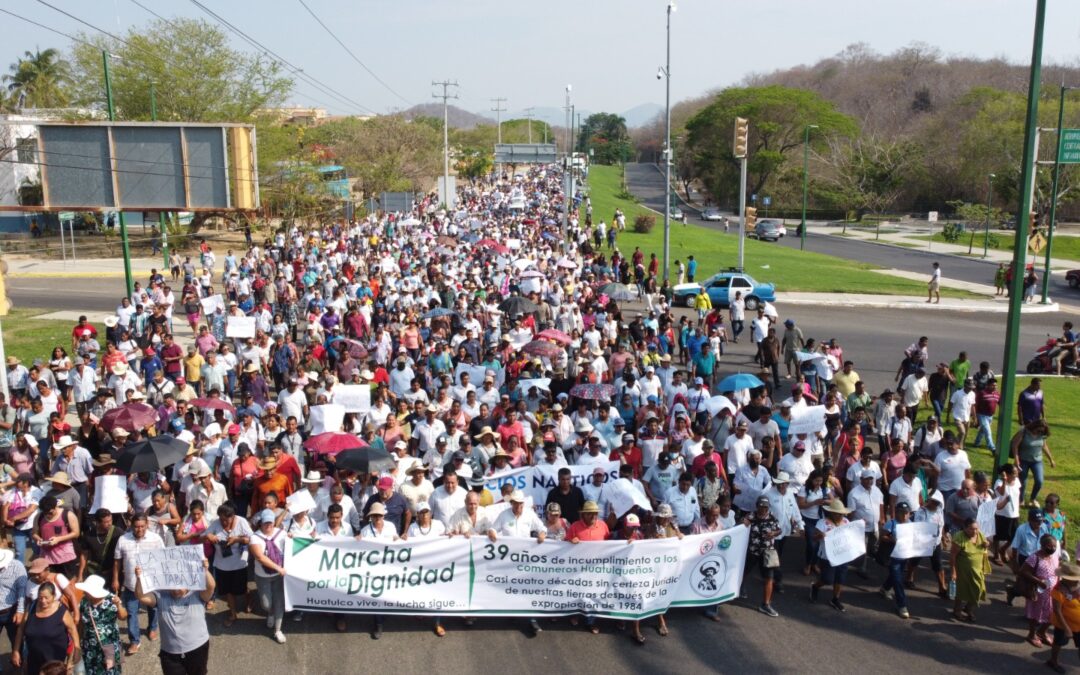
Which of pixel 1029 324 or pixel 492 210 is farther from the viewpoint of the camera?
pixel 492 210

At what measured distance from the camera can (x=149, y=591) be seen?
7.50 metres

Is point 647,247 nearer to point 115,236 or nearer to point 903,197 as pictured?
point 115,236

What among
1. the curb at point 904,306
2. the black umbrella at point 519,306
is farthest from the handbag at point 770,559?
the curb at point 904,306

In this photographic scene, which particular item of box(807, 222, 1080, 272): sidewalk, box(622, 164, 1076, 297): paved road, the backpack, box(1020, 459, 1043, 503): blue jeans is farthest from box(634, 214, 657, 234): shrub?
the backpack

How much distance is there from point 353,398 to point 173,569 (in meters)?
6.34

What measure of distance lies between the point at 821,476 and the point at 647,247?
1444 inches

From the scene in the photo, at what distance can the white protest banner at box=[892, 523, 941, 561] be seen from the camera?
31.4 feet

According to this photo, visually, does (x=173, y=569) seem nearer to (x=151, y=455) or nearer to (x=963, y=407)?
(x=151, y=455)

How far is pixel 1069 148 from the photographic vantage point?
22.7m

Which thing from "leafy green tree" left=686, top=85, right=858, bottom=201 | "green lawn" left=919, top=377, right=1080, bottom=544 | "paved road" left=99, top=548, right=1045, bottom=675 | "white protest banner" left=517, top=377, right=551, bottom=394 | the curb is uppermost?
"leafy green tree" left=686, top=85, right=858, bottom=201

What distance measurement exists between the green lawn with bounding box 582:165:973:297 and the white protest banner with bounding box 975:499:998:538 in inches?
954

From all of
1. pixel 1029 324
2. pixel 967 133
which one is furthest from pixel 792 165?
pixel 1029 324

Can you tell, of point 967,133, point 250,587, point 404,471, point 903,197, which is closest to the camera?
point 250,587

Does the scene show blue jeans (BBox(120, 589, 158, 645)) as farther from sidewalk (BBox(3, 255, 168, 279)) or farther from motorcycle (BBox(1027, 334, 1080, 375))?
sidewalk (BBox(3, 255, 168, 279))
